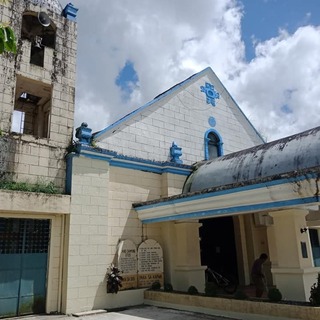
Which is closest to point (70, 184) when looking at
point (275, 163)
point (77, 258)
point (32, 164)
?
point (32, 164)

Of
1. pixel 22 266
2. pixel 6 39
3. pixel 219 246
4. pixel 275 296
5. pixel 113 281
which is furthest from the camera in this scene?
pixel 219 246

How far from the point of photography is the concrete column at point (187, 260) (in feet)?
34.5

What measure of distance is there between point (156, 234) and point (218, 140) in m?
5.09

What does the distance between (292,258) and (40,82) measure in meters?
8.44

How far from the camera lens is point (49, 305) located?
8977 mm

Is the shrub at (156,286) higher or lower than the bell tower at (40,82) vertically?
lower

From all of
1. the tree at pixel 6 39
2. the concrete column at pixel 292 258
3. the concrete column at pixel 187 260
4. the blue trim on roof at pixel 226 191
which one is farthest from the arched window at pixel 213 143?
the tree at pixel 6 39

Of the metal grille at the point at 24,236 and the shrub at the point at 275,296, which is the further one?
the metal grille at the point at 24,236

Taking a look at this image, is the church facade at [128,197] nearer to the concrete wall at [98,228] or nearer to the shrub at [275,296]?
the concrete wall at [98,228]

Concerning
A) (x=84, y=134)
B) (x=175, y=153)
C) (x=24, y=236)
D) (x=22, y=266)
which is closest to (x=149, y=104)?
(x=175, y=153)

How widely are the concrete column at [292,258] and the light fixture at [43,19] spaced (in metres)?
8.67

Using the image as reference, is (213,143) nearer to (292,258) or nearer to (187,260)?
(187,260)

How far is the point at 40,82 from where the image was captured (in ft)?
34.0

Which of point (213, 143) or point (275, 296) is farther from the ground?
point (213, 143)
